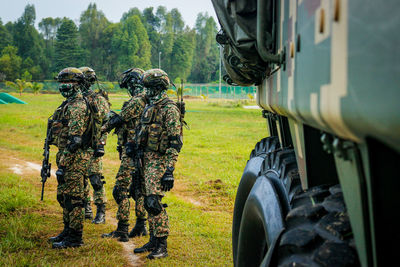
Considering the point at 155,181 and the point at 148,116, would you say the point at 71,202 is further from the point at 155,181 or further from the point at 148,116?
the point at 148,116

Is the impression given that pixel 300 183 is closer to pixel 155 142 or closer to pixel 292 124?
pixel 292 124

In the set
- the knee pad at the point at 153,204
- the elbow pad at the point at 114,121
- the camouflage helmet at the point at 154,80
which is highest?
the camouflage helmet at the point at 154,80

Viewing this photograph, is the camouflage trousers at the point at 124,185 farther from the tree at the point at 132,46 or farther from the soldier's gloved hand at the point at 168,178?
the tree at the point at 132,46

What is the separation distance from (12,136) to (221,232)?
38.4ft

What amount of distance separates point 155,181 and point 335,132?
152 inches

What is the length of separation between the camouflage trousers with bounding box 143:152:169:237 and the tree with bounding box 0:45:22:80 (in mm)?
55660

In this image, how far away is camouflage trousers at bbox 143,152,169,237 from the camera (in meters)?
4.86

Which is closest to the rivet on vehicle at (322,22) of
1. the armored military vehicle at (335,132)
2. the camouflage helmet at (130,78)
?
the armored military vehicle at (335,132)

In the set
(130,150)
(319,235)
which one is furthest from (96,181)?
(319,235)

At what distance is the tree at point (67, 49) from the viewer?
2130 inches

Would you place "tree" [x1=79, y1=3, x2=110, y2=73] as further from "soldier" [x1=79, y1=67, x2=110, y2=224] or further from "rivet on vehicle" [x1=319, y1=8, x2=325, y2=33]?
"rivet on vehicle" [x1=319, y1=8, x2=325, y2=33]

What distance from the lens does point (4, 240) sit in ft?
18.0

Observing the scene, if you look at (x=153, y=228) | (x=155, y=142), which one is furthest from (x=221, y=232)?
(x=155, y=142)

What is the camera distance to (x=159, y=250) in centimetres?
505
